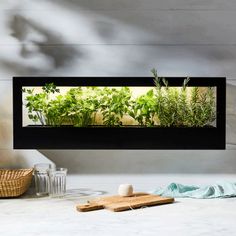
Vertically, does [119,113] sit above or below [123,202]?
above

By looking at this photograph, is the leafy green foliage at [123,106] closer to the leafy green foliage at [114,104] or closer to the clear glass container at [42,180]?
the leafy green foliage at [114,104]

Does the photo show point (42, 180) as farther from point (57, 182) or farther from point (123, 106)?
point (123, 106)

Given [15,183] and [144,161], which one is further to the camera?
[144,161]

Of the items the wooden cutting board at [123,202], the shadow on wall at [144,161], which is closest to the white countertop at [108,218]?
the wooden cutting board at [123,202]

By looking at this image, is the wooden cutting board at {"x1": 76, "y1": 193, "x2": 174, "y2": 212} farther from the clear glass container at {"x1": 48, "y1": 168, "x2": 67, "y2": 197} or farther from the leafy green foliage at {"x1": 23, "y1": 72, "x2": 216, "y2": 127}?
the leafy green foliage at {"x1": 23, "y1": 72, "x2": 216, "y2": 127}

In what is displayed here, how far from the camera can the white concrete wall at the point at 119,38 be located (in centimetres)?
252

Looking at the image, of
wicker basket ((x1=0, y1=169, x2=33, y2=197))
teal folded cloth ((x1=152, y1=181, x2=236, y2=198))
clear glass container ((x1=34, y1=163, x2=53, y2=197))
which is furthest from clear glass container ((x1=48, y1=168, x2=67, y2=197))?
teal folded cloth ((x1=152, y1=181, x2=236, y2=198))

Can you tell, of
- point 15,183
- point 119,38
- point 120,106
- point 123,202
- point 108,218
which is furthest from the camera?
point 119,38

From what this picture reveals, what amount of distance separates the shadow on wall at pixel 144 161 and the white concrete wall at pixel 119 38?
10.5 inches

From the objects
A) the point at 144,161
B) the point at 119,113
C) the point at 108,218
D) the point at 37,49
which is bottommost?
the point at 108,218

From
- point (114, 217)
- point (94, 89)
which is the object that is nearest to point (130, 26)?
point (94, 89)

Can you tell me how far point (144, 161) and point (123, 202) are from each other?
17.6 inches

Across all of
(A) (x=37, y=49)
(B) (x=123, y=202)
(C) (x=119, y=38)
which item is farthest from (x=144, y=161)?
(A) (x=37, y=49)

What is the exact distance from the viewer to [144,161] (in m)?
2.57
